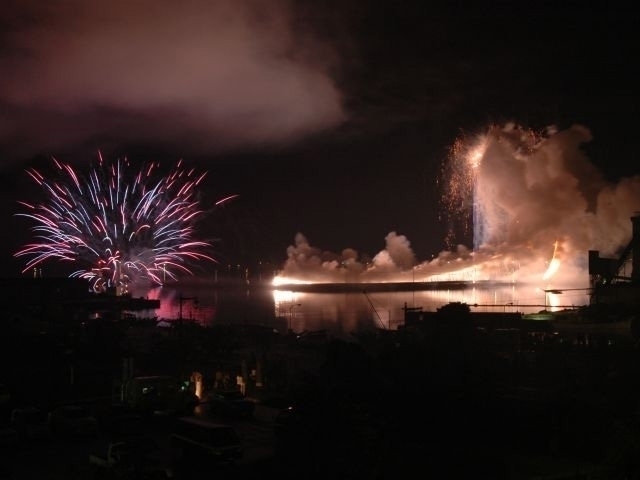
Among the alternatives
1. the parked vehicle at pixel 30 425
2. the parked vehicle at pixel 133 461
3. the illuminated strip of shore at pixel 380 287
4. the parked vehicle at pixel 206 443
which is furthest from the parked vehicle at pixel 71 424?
the illuminated strip of shore at pixel 380 287

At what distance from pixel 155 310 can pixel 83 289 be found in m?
7.59

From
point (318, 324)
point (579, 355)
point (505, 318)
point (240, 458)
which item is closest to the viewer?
point (240, 458)

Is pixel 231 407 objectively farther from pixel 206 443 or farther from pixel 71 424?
pixel 206 443

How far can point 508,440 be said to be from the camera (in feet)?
20.0

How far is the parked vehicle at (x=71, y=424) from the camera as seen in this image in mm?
6410

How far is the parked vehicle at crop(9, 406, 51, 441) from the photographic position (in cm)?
636

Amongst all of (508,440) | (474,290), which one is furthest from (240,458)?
(474,290)

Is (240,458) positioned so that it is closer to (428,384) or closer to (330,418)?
(330,418)

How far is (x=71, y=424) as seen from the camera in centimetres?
643

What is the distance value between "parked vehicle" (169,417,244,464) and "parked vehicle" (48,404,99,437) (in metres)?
1.22

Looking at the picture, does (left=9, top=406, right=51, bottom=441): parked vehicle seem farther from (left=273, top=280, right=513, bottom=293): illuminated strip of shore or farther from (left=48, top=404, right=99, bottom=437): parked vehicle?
(left=273, top=280, right=513, bottom=293): illuminated strip of shore

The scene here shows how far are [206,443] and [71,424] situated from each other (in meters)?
1.78

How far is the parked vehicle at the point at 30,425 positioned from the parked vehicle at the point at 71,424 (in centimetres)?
8

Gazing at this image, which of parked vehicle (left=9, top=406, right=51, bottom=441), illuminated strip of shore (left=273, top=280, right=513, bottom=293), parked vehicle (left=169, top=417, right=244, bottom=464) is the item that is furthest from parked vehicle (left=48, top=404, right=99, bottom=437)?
illuminated strip of shore (left=273, top=280, right=513, bottom=293)
